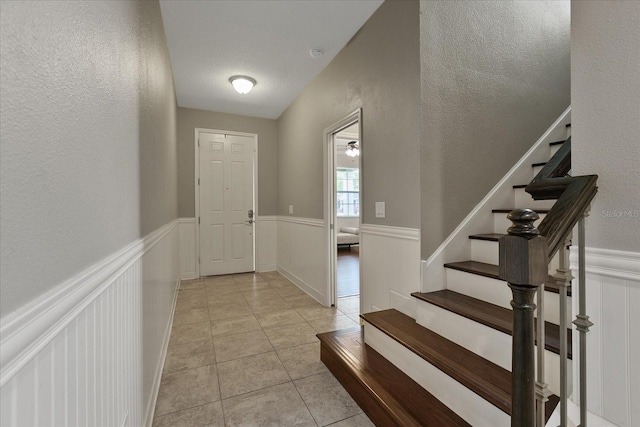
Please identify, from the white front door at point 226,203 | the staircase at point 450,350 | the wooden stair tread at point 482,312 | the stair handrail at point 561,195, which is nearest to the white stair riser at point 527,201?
the staircase at point 450,350

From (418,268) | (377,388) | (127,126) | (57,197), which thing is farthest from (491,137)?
(57,197)

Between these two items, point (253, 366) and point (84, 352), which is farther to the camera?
point (253, 366)

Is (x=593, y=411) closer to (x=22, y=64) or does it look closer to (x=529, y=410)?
(x=529, y=410)

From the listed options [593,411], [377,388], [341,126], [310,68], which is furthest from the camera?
[310,68]

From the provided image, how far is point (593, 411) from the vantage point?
104 centimetres

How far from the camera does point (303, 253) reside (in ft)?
13.1

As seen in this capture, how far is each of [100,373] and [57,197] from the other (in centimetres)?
56

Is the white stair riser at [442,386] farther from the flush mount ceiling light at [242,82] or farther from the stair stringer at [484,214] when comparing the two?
the flush mount ceiling light at [242,82]

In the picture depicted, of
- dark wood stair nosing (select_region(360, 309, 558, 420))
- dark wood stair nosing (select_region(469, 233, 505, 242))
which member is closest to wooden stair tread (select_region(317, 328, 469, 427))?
dark wood stair nosing (select_region(360, 309, 558, 420))

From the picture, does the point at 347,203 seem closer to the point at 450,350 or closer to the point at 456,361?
the point at 450,350

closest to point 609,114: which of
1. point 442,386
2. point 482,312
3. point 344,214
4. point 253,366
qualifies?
point 482,312

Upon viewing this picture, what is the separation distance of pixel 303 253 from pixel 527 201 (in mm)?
2601

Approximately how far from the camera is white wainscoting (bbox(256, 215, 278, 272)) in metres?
4.97

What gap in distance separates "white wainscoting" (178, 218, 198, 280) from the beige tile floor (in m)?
1.09
